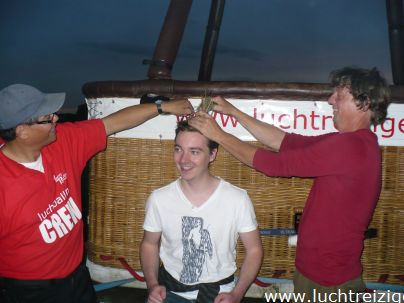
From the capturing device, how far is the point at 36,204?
2170 millimetres

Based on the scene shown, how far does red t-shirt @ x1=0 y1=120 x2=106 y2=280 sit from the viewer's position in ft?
6.90

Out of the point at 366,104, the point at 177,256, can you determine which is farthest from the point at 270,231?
the point at 366,104

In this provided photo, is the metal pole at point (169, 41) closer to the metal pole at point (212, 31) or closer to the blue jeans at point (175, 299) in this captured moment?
the blue jeans at point (175, 299)

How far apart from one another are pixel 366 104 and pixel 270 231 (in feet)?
4.54

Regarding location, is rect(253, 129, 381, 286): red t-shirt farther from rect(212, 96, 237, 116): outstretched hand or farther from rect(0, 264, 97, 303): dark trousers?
rect(0, 264, 97, 303): dark trousers

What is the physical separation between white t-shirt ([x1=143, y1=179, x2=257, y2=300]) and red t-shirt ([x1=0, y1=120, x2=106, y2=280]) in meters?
0.58

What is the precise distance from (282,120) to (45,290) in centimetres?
219

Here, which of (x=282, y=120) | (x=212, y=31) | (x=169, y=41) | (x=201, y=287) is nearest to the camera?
(x=201, y=287)

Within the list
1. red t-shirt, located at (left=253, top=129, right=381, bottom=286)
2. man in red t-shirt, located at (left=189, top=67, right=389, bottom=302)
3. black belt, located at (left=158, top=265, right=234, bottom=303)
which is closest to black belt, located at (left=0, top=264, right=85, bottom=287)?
black belt, located at (left=158, top=265, right=234, bottom=303)

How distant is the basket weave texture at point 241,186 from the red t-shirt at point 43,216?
2.22 ft

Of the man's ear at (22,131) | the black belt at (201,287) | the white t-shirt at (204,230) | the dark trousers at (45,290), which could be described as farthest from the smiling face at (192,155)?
the dark trousers at (45,290)

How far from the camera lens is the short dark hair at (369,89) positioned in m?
2.21

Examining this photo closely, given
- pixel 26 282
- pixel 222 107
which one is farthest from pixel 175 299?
pixel 222 107

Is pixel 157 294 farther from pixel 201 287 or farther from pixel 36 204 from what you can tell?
pixel 36 204
